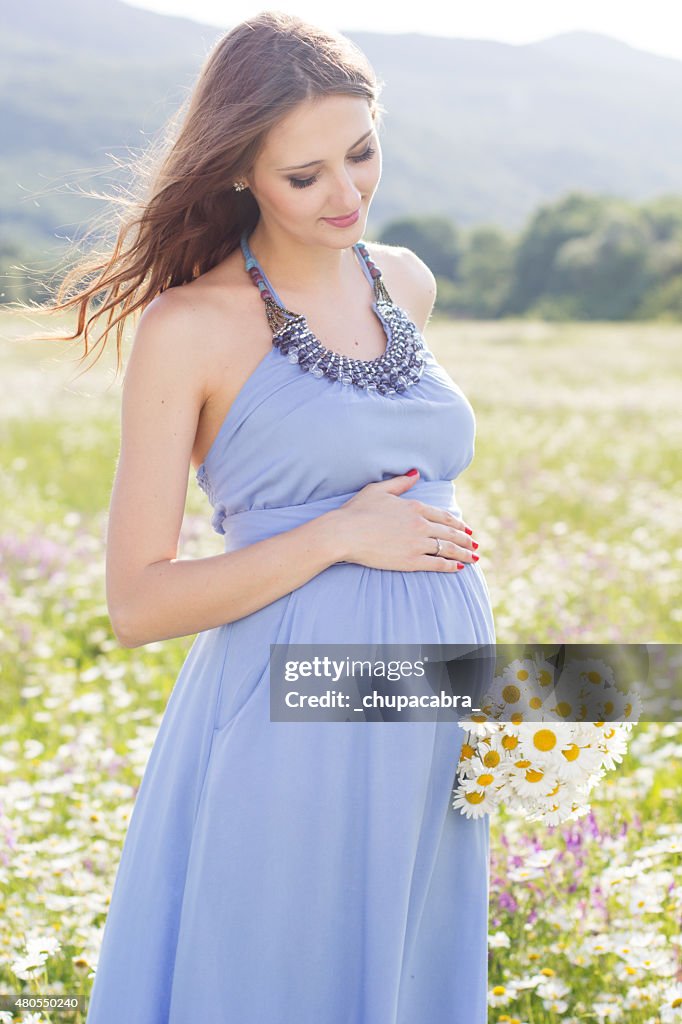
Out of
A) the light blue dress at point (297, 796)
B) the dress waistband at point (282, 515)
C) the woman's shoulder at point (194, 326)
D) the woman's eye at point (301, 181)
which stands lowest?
the light blue dress at point (297, 796)

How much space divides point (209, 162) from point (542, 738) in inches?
48.2

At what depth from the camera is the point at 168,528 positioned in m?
1.98

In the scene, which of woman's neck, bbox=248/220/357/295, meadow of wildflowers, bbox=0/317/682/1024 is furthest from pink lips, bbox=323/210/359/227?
meadow of wildflowers, bbox=0/317/682/1024

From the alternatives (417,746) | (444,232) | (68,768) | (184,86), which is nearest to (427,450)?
(417,746)

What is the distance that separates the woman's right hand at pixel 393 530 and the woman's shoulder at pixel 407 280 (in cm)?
60

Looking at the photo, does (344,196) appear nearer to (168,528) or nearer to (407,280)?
(407,280)

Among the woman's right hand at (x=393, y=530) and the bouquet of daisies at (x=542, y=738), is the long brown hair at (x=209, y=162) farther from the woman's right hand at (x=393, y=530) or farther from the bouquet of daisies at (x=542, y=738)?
the bouquet of daisies at (x=542, y=738)

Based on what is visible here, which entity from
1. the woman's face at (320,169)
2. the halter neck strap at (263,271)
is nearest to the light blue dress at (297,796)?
the halter neck strap at (263,271)

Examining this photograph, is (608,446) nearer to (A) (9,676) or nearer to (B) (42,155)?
(A) (9,676)

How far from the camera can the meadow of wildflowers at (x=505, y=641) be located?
282 centimetres

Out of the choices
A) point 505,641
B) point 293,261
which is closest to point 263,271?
point 293,261

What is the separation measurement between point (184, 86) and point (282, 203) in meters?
0.69

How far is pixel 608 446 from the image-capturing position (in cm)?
963

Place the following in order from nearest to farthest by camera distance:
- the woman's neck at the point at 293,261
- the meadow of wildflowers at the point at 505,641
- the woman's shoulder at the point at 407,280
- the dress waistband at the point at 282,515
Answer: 1. the dress waistband at the point at 282,515
2. the woman's neck at the point at 293,261
3. the woman's shoulder at the point at 407,280
4. the meadow of wildflowers at the point at 505,641
